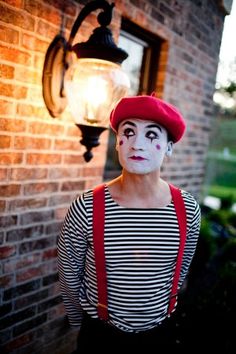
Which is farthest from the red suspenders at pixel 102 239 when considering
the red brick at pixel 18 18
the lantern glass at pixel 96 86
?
the red brick at pixel 18 18

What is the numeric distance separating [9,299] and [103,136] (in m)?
1.26

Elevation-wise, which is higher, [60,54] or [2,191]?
[60,54]

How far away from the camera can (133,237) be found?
1520mm

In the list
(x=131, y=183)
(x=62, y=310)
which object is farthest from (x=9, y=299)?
(x=131, y=183)

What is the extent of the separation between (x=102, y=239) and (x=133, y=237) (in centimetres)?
14

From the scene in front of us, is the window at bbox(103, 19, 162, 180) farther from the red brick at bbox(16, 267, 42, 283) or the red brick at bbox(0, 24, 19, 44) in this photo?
the red brick at bbox(0, 24, 19, 44)

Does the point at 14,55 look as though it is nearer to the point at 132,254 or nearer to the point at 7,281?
the point at 132,254

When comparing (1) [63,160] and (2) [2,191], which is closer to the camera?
(2) [2,191]

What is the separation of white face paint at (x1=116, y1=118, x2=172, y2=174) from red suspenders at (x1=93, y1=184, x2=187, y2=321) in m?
0.19

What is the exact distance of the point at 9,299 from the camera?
2088mm

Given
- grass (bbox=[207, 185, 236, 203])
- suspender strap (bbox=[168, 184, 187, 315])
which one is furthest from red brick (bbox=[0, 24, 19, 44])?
grass (bbox=[207, 185, 236, 203])

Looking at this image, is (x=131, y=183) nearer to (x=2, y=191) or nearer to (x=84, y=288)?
(x=84, y=288)

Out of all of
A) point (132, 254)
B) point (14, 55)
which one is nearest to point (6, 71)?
point (14, 55)

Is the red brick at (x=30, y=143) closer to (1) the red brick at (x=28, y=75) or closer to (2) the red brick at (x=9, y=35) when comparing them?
(1) the red brick at (x=28, y=75)
